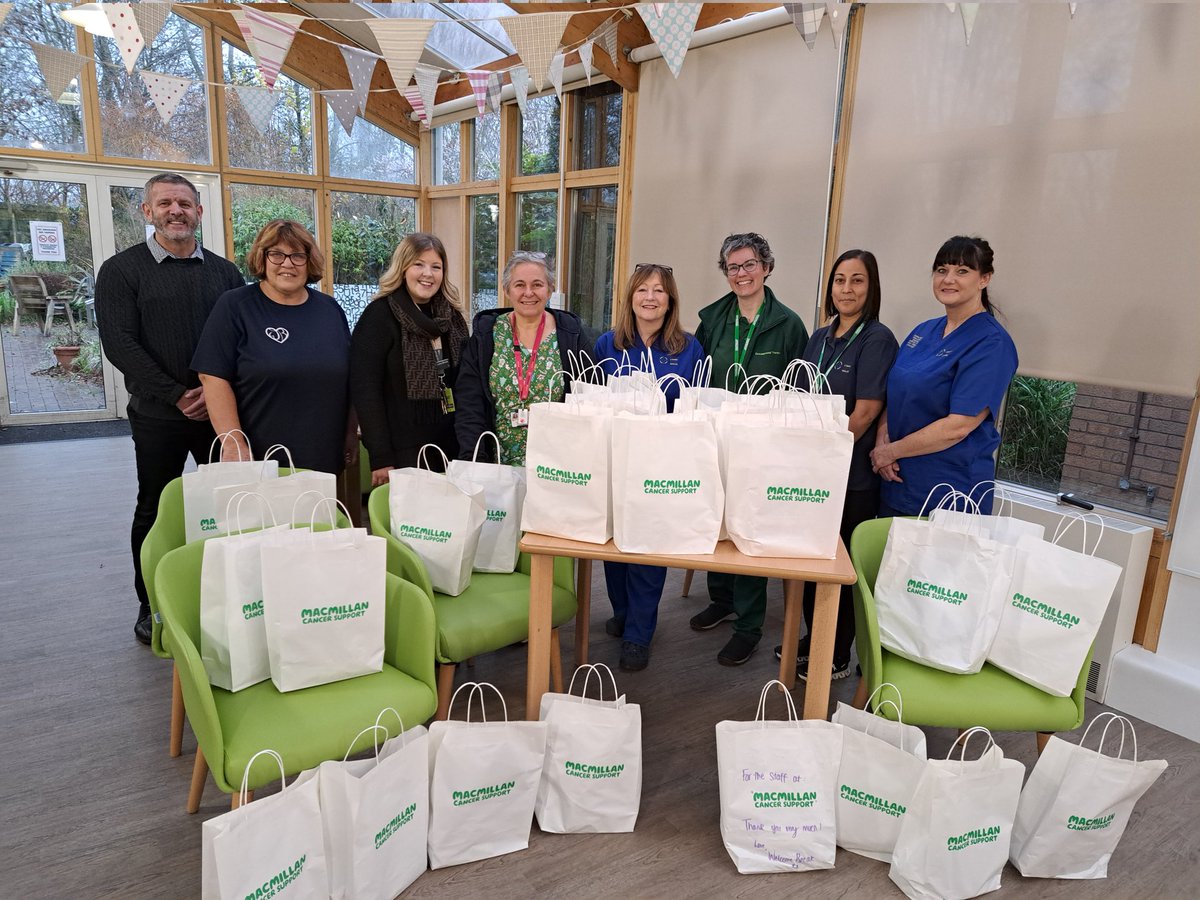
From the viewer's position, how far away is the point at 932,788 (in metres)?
1.72

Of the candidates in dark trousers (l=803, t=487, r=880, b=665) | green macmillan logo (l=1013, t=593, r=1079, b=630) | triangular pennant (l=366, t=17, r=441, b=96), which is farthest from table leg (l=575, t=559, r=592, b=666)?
triangular pennant (l=366, t=17, r=441, b=96)

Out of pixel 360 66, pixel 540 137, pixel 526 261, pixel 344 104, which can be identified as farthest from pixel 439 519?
pixel 540 137

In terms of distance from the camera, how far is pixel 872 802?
1.87m

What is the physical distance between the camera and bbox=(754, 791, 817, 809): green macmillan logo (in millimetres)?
1865

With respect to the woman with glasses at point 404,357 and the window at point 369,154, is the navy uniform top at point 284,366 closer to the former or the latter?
the woman with glasses at point 404,357

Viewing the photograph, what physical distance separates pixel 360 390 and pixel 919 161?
2.63 metres

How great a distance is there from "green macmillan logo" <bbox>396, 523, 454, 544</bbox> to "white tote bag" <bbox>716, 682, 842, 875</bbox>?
35.9 inches

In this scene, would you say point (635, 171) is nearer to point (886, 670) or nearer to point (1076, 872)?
point (886, 670)

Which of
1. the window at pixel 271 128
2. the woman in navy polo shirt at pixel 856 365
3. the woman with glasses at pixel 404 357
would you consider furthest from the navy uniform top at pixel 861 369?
the window at pixel 271 128

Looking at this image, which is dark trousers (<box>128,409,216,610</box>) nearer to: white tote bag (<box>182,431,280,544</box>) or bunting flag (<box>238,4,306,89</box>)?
white tote bag (<box>182,431,280,544</box>)

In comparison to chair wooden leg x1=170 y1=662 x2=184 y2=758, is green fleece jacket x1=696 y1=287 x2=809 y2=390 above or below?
above

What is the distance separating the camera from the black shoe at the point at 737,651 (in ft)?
9.56

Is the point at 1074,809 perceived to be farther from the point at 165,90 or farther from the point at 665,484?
the point at 165,90

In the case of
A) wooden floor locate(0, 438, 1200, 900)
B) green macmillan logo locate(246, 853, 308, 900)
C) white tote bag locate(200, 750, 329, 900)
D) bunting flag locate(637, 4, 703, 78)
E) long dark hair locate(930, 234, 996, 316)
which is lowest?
wooden floor locate(0, 438, 1200, 900)
